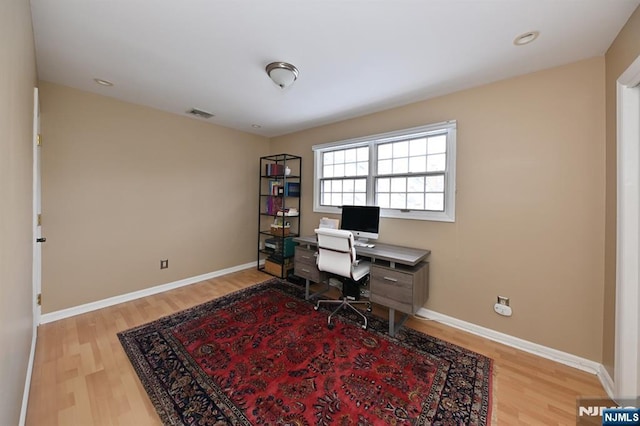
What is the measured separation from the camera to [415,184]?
2.88 metres

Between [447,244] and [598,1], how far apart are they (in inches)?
79.4

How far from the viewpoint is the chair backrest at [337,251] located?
7.95 ft

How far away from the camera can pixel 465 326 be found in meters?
2.47

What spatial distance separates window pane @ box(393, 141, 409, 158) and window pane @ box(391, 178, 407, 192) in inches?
12.3

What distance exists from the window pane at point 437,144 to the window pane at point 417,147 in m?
0.07

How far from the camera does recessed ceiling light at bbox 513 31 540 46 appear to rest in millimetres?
1657

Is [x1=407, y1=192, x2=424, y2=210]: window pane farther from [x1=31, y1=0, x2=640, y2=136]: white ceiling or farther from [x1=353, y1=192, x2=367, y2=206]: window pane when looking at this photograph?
[x1=31, y1=0, x2=640, y2=136]: white ceiling

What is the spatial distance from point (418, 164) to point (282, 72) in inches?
72.5

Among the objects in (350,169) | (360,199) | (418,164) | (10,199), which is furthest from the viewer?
(350,169)

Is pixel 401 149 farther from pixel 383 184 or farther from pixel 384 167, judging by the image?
pixel 383 184

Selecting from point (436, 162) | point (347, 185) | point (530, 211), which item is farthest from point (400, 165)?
point (530, 211)

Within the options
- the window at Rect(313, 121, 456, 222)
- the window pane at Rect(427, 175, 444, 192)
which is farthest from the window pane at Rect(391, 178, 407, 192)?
the window pane at Rect(427, 175, 444, 192)

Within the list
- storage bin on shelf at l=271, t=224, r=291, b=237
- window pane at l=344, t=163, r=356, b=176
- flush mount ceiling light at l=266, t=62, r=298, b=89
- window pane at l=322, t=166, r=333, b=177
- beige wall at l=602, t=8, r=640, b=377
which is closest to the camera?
beige wall at l=602, t=8, r=640, b=377

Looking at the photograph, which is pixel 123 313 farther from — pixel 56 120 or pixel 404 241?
pixel 404 241
